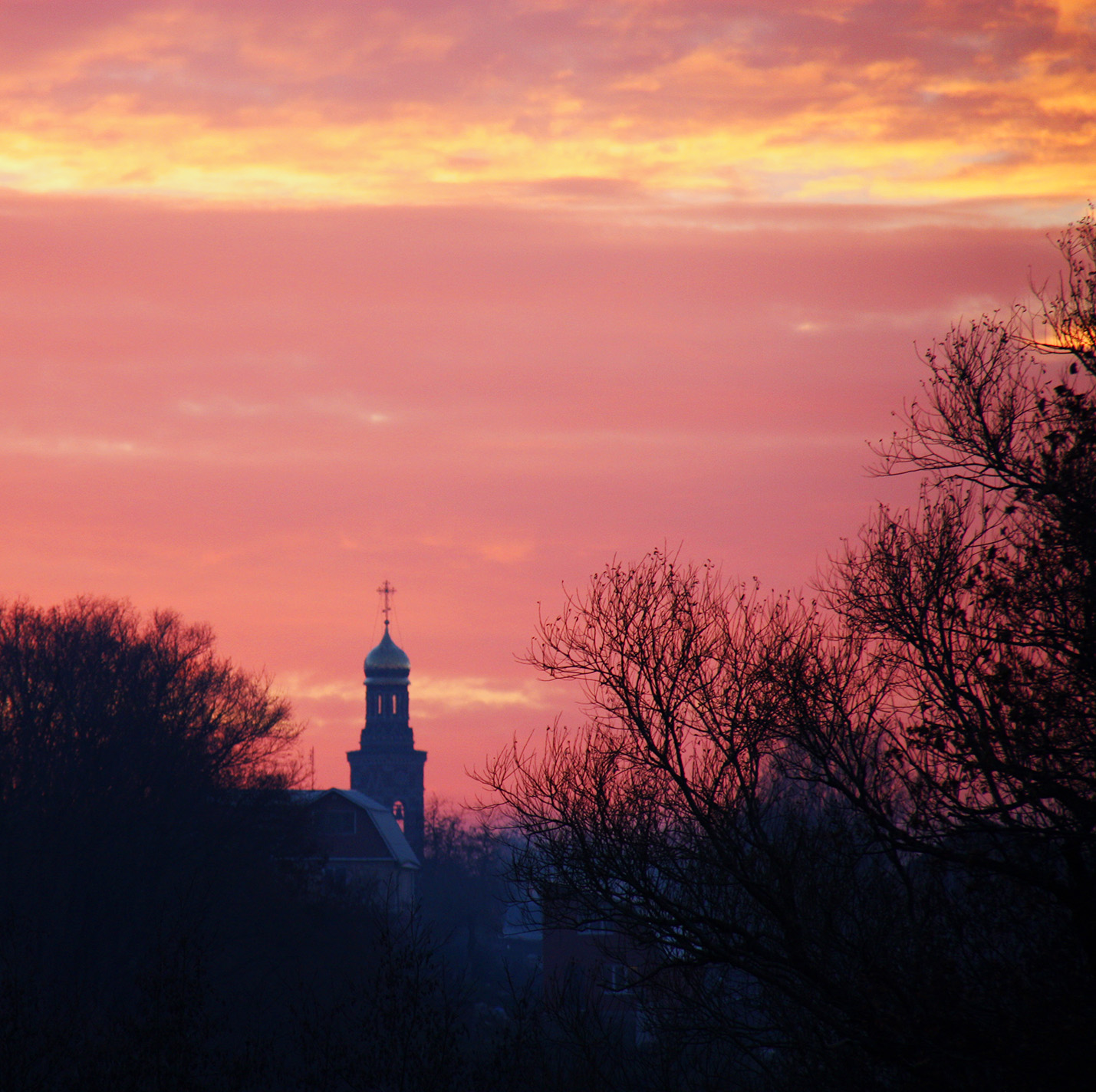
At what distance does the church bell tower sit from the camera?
338 feet

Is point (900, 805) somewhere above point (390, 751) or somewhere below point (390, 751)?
below

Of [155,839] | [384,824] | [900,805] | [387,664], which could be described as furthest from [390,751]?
[900,805]

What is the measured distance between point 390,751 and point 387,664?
22.8 feet

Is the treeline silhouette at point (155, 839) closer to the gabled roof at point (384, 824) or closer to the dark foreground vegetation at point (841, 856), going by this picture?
the dark foreground vegetation at point (841, 856)

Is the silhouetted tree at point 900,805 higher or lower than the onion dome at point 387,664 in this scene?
lower

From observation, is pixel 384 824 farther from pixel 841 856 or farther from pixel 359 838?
pixel 841 856

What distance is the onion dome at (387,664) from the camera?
350ft

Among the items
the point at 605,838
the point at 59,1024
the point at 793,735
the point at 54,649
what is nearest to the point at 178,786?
the point at 54,649

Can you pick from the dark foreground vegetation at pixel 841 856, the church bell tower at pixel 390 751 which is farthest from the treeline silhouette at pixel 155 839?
the church bell tower at pixel 390 751

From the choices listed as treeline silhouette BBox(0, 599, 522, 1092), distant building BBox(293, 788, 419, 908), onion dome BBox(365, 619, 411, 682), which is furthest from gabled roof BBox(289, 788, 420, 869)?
treeline silhouette BBox(0, 599, 522, 1092)

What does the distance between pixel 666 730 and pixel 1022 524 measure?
5.09m

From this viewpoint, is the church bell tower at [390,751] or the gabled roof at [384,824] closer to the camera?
the gabled roof at [384,824]

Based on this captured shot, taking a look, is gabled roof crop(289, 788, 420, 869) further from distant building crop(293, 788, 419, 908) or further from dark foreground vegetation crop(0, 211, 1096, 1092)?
dark foreground vegetation crop(0, 211, 1096, 1092)

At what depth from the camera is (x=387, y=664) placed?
107 metres
